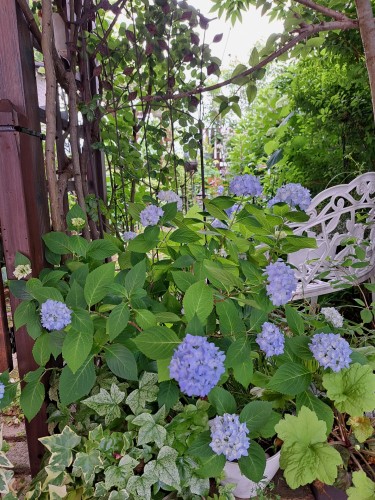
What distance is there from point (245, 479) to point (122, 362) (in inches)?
14.7

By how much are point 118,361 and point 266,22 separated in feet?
5.40

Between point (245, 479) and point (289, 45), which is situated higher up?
point (289, 45)

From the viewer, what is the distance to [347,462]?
0.90 metres

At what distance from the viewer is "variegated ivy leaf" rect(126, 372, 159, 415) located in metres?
0.86

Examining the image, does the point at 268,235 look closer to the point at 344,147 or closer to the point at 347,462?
the point at 347,462

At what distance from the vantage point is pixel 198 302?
77 centimetres

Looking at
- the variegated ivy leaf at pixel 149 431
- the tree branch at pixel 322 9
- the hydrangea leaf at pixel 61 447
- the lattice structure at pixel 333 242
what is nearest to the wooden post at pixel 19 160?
the hydrangea leaf at pixel 61 447

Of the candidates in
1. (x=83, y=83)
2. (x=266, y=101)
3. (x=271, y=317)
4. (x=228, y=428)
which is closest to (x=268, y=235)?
(x=271, y=317)

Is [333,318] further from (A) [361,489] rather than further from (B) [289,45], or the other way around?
(B) [289,45]

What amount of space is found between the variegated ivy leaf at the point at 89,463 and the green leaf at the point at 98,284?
0.98ft

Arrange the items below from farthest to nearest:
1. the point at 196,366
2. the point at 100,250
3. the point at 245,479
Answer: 1. the point at 100,250
2. the point at 245,479
3. the point at 196,366

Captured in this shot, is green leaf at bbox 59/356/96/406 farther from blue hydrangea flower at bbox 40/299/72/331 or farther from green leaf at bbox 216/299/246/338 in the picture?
green leaf at bbox 216/299/246/338

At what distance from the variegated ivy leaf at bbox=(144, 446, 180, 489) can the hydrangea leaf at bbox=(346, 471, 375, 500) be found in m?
0.35

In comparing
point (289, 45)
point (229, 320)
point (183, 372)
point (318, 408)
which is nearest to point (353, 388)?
point (318, 408)
